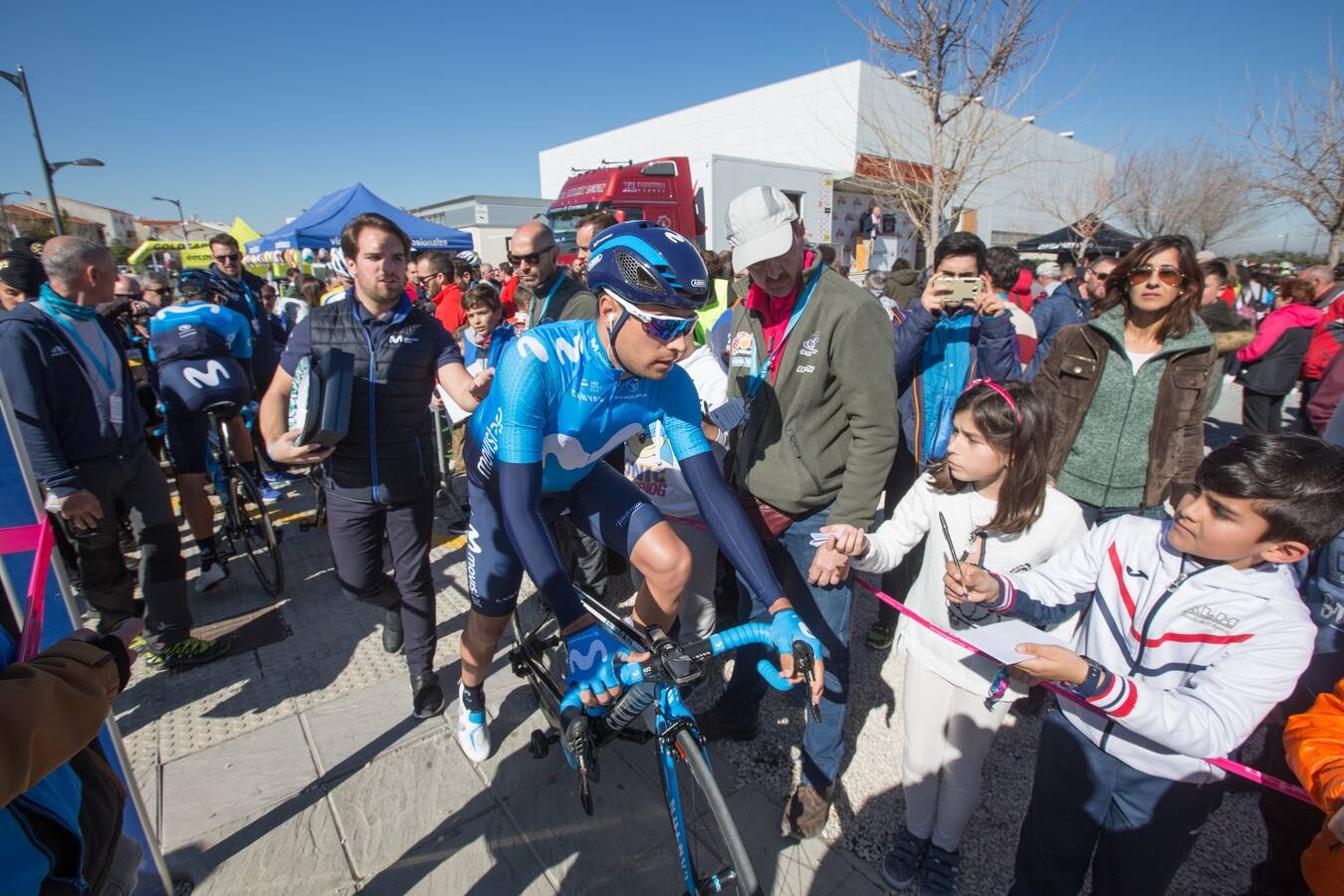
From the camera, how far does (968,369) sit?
3541 millimetres

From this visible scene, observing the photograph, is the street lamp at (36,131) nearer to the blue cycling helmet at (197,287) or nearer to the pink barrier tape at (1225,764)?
the blue cycling helmet at (197,287)

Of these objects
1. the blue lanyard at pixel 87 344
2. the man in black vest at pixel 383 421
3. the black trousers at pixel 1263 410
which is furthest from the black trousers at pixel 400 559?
the black trousers at pixel 1263 410

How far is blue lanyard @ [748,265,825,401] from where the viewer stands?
2510 millimetres

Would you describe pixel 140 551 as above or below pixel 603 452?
below

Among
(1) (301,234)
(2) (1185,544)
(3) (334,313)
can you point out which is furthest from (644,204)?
(2) (1185,544)

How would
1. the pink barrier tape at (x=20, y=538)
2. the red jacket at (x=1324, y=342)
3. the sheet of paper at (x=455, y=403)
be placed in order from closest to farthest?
the pink barrier tape at (x=20, y=538) < the sheet of paper at (x=455, y=403) < the red jacket at (x=1324, y=342)

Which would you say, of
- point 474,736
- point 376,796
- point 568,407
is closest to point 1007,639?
point 568,407

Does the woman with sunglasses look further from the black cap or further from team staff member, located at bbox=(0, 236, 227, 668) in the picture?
the black cap

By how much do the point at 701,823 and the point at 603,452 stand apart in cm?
148

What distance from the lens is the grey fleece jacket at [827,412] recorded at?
2379 mm

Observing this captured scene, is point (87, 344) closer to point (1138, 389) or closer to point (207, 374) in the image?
point (207, 374)

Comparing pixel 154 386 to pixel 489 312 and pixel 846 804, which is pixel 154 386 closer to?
pixel 489 312

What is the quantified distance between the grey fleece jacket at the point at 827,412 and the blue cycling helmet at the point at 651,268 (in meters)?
0.61

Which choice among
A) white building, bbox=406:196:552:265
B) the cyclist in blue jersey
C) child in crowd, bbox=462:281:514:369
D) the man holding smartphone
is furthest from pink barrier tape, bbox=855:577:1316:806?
white building, bbox=406:196:552:265
